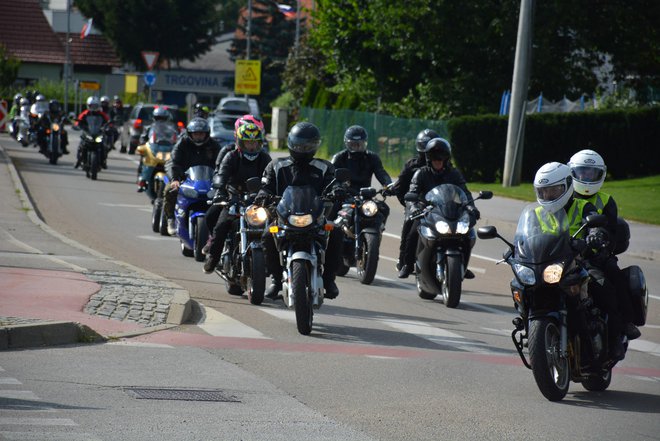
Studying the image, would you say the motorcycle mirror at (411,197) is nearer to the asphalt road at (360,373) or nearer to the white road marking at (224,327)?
the asphalt road at (360,373)

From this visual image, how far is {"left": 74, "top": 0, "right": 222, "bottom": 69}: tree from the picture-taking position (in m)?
91.4

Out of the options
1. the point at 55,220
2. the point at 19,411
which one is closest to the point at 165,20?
the point at 55,220

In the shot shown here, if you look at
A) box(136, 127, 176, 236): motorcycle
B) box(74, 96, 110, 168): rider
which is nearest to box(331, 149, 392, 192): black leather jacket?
box(136, 127, 176, 236): motorcycle

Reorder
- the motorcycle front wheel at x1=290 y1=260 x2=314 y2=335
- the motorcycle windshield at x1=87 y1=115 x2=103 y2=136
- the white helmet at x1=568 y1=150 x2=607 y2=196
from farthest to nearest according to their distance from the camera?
the motorcycle windshield at x1=87 y1=115 x2=103 y2=136
the motorcycle front wheel at x1=290 y1=260 x2=314 y2=335
the white helmet at x1=568 y1=150 x2=607 y2=196

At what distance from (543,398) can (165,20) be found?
85200 mm

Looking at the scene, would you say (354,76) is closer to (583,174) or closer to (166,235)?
(166,235)

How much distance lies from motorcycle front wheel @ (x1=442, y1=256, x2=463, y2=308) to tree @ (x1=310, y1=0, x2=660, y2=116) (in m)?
26.7

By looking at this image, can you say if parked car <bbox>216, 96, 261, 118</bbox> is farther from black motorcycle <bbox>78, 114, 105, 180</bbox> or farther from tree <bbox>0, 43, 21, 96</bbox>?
black motorcycle <bbox>78, 114, 105, 180</bbox>

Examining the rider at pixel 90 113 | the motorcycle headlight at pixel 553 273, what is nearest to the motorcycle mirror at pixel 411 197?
the motorcycle headlight at pixel 553 273

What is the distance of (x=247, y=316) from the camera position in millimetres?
12352

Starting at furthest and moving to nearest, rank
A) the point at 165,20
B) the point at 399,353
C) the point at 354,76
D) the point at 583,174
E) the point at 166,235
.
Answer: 1. the point at 165,20
2. the point at 354,76
3. the point at 166,235
4. the point at 399,353
5. the point at 583,174

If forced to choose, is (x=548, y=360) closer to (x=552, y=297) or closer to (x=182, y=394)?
(x=552, y=297)

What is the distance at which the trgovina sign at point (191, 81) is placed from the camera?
342 feet

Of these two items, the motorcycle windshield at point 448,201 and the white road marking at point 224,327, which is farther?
the motorcycle windshield at point 448,201
